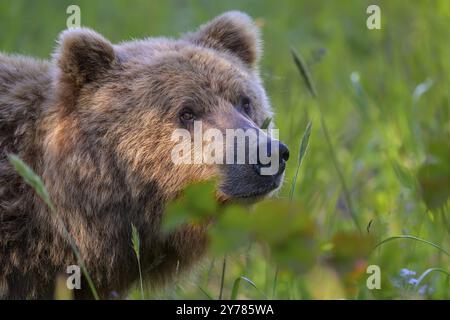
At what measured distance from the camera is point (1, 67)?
421cm

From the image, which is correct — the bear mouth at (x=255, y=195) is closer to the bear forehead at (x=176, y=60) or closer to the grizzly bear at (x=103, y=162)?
the grizzly bear at (x=103, y=162)

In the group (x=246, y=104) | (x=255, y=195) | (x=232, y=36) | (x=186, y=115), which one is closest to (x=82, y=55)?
(x=186, y=115)

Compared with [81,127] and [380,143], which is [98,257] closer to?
[81,127]

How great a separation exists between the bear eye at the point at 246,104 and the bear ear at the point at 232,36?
51cm

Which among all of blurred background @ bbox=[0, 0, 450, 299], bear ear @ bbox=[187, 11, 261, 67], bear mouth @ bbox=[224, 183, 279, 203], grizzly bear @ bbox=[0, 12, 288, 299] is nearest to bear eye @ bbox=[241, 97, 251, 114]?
grizzly bear @ bbox=[0, 12, 288, 299]

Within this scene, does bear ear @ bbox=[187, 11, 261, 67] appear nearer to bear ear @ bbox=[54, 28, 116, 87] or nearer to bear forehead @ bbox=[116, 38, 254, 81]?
bear forehead @ bbox=[116, 38, 254, 81]

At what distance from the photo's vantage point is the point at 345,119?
790 cm

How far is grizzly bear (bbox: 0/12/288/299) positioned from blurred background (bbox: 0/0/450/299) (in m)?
0.26

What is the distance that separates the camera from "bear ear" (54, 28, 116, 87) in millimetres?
4090

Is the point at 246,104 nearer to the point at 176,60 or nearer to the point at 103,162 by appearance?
the point at 176,60

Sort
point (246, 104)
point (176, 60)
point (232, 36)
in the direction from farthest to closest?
point (232, 36), point (246, 104), point (176, 60)

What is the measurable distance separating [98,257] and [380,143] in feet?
10.8

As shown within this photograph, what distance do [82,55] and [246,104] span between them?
35.0 inches

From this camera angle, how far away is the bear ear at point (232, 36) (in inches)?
187
